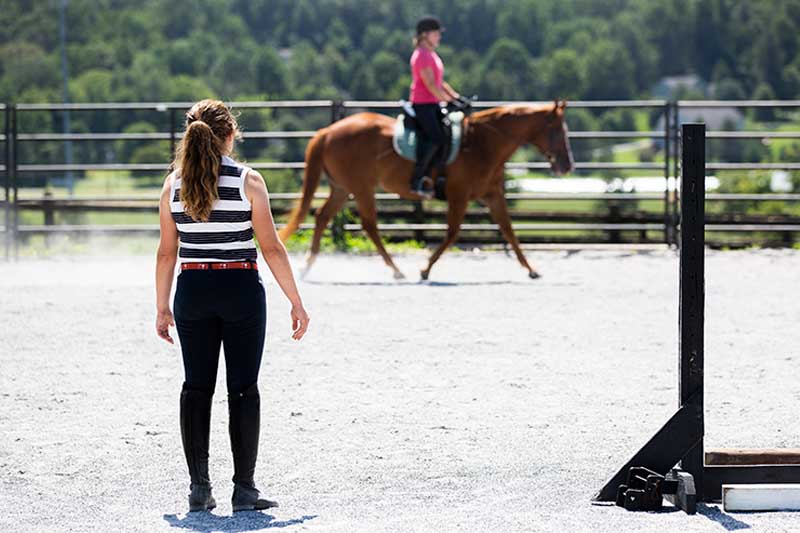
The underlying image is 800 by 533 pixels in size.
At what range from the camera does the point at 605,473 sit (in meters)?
6.29

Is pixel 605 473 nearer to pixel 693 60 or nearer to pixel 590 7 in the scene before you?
pixel 693 60

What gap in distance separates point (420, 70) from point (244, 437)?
29.3ft

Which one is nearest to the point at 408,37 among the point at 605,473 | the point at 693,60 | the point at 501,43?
the point at 501,43

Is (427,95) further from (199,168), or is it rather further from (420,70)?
(199,168)

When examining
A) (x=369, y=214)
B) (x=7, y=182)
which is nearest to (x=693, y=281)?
(x=369, y=214)

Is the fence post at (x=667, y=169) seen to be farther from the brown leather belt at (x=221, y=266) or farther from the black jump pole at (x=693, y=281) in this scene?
the brown leather belt at (x=221, y=266)

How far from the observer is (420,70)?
47.1 feet

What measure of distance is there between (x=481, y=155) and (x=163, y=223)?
9.50 m

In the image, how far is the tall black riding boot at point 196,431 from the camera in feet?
19.1

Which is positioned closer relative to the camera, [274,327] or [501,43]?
[274,327]

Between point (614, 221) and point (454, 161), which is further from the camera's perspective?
point (614, 221)

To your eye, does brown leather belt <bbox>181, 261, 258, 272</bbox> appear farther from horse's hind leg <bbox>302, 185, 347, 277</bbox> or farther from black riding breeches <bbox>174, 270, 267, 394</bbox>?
horse's hind leg <bbox>302, 185, 347, 277</bbox>

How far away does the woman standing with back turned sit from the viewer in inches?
224

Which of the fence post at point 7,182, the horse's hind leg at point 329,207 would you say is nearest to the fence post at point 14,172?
the fence post at point 7,182
